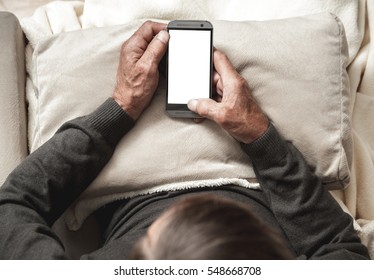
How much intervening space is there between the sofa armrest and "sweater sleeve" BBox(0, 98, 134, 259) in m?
0.07

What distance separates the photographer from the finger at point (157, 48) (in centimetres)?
92

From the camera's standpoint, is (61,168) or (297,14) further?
(297,14)

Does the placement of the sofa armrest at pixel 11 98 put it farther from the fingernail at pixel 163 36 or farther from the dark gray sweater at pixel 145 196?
the fingernail at pixel 163 36

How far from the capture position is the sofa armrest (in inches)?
38.1

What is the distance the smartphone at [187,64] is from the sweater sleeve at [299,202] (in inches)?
5.8

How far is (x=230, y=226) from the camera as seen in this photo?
1.91 ft

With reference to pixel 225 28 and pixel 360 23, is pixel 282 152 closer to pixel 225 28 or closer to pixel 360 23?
pixel 225 28

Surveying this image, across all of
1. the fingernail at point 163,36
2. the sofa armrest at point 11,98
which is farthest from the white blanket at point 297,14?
the fingernail at point 163,36

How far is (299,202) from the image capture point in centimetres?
89

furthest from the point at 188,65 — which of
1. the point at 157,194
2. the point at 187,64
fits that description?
the point at 157,194

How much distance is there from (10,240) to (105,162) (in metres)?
0.22

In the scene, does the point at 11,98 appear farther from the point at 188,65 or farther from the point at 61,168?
the point at 188,65

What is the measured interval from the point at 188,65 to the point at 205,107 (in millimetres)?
94
